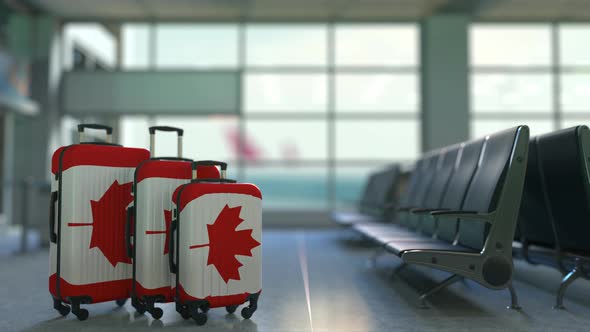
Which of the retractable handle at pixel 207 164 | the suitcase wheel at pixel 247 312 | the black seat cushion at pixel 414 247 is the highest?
the retractable handle at pixel 207 164

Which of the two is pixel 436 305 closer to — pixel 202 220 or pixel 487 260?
pixel 487 260

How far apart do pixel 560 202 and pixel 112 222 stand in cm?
224

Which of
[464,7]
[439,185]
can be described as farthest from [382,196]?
[464,7]

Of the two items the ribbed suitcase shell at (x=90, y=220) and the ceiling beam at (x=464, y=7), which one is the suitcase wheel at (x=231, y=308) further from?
the ceiling beam at (x=464, y=7)

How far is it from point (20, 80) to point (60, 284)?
6974mm

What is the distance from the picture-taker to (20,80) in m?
7.84

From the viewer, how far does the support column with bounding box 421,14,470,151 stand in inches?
331

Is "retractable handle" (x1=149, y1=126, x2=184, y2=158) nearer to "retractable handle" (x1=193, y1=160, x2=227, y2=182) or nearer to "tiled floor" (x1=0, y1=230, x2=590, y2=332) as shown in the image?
"retractable handle" (x1=193, y1=160, x2=227, y2=182)

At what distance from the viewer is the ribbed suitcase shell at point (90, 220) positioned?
2090 millimetres

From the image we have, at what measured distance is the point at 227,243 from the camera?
6.88 ft

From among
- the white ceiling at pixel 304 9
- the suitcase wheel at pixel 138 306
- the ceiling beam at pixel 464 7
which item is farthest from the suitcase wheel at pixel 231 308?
the ceiling beam at pixel 464 7

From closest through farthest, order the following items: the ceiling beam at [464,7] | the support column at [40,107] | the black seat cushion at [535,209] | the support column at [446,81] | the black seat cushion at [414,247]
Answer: the black seat cushion at [414,247] → the black seat cushion at [535,209] → the ceiling beam at [464,7] → the support column at [40,107] → the support column at [446,81]

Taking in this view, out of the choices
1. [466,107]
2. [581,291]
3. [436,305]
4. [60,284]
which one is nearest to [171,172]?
[60,284]

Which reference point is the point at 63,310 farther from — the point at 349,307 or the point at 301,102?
the point at 301,102
